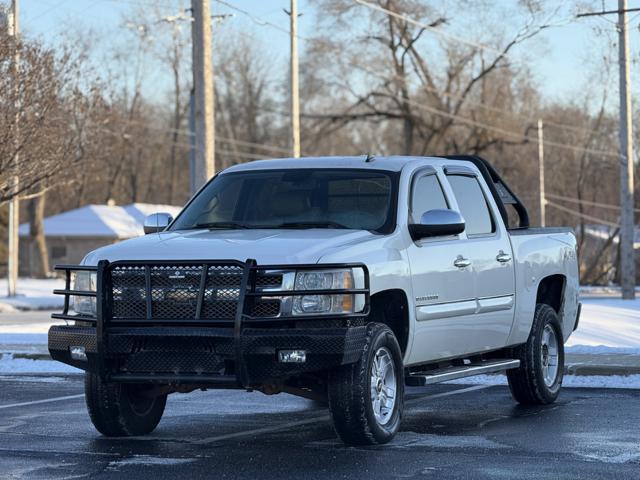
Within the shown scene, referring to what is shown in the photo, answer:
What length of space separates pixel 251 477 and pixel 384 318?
223cm

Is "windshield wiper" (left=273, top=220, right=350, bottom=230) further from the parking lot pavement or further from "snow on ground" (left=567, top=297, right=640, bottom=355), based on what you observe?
"snow on ground" (left=567, top=297, right=640, bottom=355)

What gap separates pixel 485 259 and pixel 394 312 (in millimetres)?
1362

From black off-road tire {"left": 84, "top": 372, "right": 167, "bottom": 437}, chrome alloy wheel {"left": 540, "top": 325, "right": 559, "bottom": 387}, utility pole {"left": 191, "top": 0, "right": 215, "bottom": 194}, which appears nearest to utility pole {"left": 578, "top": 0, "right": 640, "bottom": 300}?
utility pole {"left": 191, "top": 0, "right": 215, "bottom": 194}

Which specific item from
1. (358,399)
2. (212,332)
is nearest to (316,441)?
(358,399)

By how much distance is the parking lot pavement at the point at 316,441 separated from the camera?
798cm

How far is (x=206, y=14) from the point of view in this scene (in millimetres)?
23281

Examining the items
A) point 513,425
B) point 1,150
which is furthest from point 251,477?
point 1,150

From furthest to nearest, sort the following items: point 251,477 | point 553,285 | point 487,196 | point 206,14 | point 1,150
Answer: point 1,150 < point 206,14 < point 553,285 < point 487,196 < point 251,477

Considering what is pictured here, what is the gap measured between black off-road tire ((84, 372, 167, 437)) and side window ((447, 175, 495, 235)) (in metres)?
2.95

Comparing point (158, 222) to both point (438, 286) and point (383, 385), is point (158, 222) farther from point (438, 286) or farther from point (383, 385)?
point (383, 385)

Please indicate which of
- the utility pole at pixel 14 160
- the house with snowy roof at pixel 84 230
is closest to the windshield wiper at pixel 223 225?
the utility pole at pixel 14 160

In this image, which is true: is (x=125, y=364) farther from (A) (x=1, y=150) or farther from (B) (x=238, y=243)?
(A) (x=1, y=150)

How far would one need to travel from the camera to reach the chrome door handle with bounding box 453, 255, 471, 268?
33.4 feet

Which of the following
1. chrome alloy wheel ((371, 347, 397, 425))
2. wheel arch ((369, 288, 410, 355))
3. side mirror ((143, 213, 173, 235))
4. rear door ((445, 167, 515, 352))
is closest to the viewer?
chrome alloy wheel ((371, 347, 397, 425))
